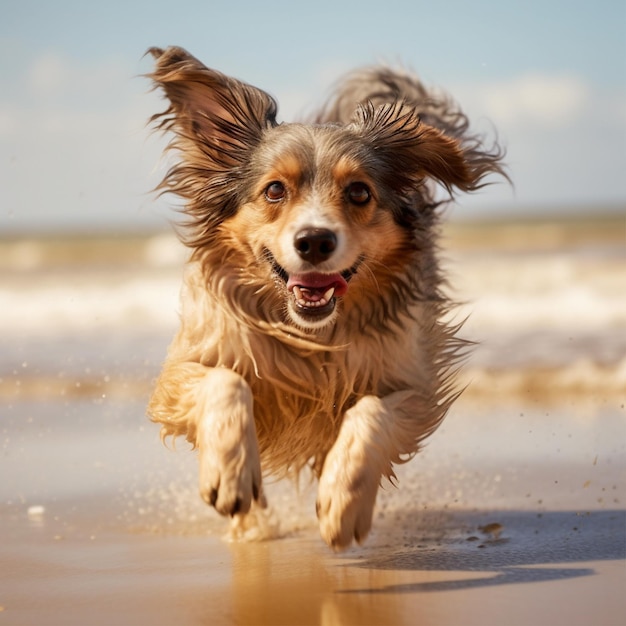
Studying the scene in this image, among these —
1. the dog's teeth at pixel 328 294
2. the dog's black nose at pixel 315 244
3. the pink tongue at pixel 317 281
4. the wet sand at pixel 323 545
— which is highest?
the dog's black nose at pixel 315 244

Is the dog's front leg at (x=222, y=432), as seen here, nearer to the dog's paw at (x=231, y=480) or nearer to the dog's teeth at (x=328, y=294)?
the dog's paw at (x=231, y=480)

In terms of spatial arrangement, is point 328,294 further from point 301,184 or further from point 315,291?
point 301,184

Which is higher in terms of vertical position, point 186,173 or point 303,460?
point 186,173

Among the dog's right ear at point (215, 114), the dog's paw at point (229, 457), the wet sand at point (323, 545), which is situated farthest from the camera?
the dog's right ear at point (215, 114)

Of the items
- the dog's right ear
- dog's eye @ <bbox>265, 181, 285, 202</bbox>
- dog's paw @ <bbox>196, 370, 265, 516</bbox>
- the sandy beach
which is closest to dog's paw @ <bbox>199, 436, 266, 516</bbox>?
dog's paw @ <bbox>196, 370, 265, 516</bbox>

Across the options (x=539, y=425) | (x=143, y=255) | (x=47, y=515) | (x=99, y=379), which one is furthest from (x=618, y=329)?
(x=143, y=255)

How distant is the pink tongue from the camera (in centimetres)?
363

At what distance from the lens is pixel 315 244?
11.4 ft

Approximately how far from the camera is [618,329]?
8.89 meters

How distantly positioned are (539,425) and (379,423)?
253 cm

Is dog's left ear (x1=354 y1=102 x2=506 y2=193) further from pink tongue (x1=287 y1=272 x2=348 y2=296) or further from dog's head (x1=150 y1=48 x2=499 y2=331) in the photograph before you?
pink tongue (x1=287 y1=272 x2=348 y2=296)

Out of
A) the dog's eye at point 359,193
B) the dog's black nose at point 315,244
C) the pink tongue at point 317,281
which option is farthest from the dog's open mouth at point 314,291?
the dog's eye at point 359,193

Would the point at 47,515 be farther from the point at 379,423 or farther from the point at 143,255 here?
the point at 143,255

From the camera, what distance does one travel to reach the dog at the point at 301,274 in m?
3.61
